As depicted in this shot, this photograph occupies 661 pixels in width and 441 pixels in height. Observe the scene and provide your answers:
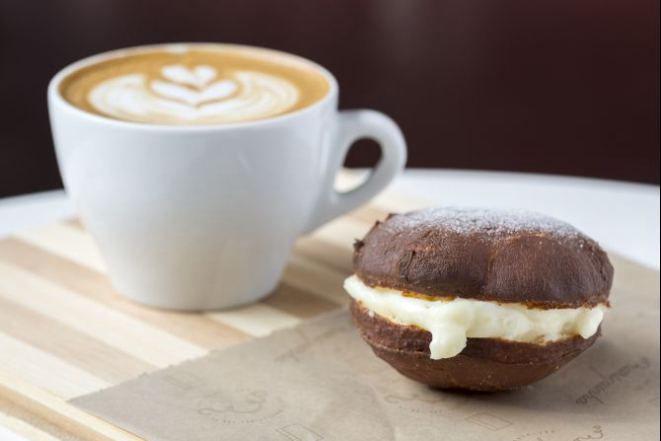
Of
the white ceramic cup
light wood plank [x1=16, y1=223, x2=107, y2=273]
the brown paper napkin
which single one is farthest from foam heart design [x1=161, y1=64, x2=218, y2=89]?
the brown paper napkin

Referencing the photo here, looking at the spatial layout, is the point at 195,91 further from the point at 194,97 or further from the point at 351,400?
the point at 351,400

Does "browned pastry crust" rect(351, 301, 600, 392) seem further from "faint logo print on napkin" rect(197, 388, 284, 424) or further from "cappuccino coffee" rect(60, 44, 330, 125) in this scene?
"cappuccino coffee" rect(60, 44, 330, 125)

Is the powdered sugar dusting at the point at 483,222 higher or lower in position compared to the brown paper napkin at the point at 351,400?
higher

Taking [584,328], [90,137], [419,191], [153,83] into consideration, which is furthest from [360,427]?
[419,191]

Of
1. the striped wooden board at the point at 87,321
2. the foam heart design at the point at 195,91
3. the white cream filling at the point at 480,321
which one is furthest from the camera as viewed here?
the foam heart design at the point at 195,91

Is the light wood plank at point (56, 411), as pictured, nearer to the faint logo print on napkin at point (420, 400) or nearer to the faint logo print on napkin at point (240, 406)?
the faint logo print on napkin at point (240, 406)

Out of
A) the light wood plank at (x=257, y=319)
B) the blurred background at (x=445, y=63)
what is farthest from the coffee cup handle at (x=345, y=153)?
the blurred background at (x=445, y=63)
